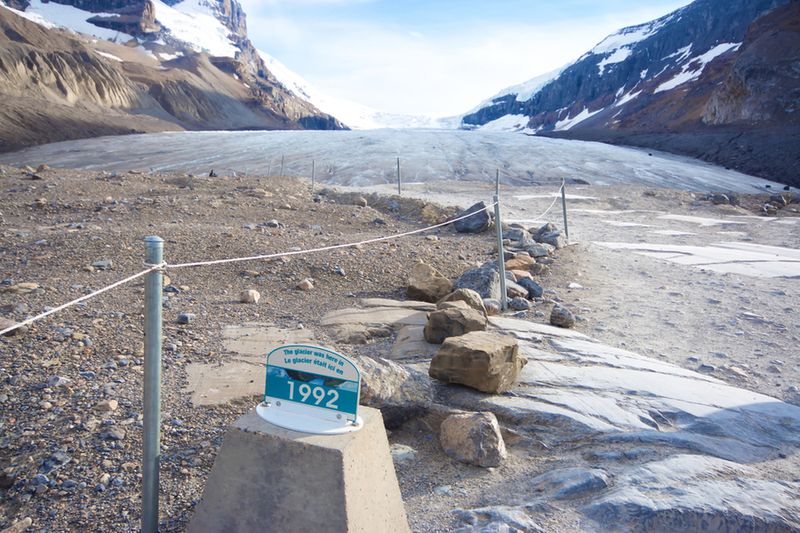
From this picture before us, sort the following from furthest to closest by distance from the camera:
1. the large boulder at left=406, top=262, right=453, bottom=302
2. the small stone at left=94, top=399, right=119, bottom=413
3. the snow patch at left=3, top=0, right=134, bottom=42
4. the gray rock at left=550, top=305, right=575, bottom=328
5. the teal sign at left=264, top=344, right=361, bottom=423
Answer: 1. the snow patch at left=3, top=0, right=134, bottom=42
2. the large boulder at left=406, top=262, right=453, bottom=302
3. the gray rock at left=550, top=305, right=575, bottom=328
4. the small stone at left=94, top=399, right=119, bottom=413
5. the teal sign at left=264, top=344, right=361, bottom=423

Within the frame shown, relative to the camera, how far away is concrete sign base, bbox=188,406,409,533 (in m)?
2.08

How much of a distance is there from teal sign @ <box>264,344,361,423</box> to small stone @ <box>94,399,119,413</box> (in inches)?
59.3

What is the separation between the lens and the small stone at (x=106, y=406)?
129 inches

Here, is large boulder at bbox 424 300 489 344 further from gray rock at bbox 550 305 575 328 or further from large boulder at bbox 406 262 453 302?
large boulder at bbox 406 262 453 302

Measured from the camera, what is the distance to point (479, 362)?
3607mm

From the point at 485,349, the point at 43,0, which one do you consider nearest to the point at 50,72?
the point at 485,349

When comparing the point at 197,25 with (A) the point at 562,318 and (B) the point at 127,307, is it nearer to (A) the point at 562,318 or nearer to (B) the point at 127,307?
(B) the point at 127,307

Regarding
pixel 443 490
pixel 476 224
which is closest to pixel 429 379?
pixel 443 490

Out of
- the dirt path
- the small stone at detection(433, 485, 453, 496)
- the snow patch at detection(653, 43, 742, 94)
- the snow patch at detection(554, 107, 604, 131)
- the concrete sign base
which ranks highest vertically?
the snow patch at detection(653, 43, 742, 94)

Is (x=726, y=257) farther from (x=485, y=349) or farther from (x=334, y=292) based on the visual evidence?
(x=485, y=349)

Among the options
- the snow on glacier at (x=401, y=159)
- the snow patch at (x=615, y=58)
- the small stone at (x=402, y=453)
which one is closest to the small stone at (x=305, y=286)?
the small stone at (x=402, y=453)

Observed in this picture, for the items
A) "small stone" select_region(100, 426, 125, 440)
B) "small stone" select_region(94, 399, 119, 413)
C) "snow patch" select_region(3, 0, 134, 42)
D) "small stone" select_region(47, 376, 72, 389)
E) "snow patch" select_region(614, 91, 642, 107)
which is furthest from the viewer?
"snow patch" select_region(3, 0, 134, 42)

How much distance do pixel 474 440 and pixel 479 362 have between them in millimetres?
570

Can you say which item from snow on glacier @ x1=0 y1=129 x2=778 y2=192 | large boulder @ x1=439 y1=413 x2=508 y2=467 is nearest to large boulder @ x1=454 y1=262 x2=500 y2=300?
large boulder @ x1=439 y1=413 x2=508 y2=467
